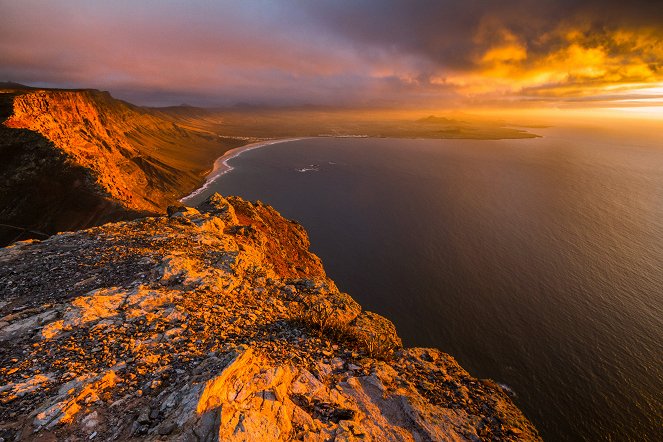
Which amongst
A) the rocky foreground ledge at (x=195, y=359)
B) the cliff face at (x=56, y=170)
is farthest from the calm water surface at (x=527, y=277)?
the cliff face at (x=56, y=170)

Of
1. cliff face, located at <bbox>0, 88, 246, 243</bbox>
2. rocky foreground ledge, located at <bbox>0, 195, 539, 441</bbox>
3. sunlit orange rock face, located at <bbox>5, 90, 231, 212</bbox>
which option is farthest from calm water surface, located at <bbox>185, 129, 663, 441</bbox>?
cliff face, located at <bbox>0, 88, 246, 243</bbox>

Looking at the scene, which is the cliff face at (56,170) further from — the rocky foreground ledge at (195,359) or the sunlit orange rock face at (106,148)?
the rocky foreground ledge at (195,359)

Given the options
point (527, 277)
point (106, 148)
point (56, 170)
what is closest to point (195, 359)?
point (527, 277)

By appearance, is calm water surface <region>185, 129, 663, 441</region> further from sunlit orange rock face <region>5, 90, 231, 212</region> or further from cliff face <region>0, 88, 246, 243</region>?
cliff face <region>0, 88, 246, 243</region>

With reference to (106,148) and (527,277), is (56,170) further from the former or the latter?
(527,277)

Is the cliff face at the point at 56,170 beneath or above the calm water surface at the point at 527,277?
above
